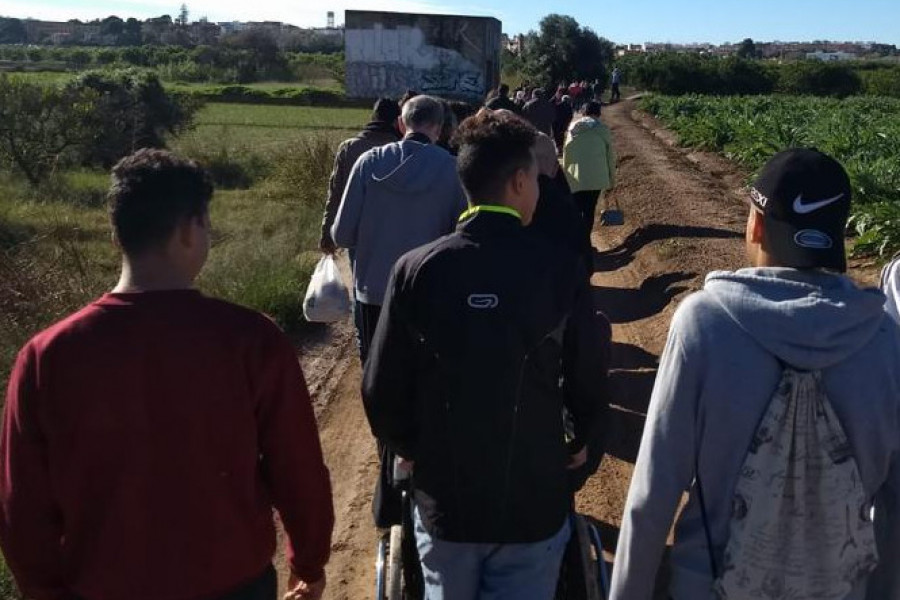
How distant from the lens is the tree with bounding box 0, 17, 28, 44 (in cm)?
16162

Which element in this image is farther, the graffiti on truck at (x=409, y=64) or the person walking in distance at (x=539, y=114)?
the graffiti on truck at (x=409, y=64)

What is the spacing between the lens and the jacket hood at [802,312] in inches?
79.4

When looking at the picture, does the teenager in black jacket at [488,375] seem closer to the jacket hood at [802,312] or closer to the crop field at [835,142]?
the jacket hood at [802,312]

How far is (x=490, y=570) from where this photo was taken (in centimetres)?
271

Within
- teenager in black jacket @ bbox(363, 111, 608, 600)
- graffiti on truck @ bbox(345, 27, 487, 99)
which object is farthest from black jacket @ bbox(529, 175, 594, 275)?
graffiti on truck @ bbox(345, 27, 487, 99)

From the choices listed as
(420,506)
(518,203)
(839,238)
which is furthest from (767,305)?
(420,506)

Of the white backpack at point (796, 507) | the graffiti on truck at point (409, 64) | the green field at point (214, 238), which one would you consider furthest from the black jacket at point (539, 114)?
the graffiti on truck at point (409, 64)

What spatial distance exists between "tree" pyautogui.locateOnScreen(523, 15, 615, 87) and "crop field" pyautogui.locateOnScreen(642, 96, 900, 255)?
2416 centimetres

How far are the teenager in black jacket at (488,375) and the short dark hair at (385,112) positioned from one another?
328cm

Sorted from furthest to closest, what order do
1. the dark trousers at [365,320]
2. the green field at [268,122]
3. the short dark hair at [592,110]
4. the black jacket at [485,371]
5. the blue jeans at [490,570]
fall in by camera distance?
the green field at [268,122]
the short dark hair at [592,110]
the dark trousers at [365,320]
the blue jeans at [490,570]
the black jacket at [485,371]

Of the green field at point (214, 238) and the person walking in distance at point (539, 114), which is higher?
the person walking in distance at point (539, 114)

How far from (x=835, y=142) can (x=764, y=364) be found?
1702cm

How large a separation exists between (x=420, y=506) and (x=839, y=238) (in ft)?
4.63

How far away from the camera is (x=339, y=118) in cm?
4441
